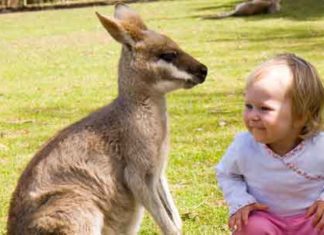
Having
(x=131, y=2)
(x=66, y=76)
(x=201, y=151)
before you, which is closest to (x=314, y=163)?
(x=201, y=151)

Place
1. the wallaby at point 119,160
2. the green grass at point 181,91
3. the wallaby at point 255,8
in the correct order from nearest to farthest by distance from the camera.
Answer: the wallaby at point 119,160, the green grass at point 181,91, the wallaby at point 255,8

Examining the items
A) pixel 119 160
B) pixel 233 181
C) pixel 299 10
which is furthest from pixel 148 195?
pixel 299 10

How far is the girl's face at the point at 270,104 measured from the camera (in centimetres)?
337

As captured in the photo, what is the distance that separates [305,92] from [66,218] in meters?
1.20

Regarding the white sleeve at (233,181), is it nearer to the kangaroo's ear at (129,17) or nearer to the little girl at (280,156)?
the little girl at (280,156)

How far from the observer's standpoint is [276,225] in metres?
3.43

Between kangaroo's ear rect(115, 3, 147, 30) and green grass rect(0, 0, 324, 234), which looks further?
green grass rect(0, 0, 324, 234)

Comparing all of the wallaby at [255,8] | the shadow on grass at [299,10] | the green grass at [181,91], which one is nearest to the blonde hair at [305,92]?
the green grass at [181,91]

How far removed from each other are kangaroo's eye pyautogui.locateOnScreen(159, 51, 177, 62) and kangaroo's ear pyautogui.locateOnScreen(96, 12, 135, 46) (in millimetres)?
157

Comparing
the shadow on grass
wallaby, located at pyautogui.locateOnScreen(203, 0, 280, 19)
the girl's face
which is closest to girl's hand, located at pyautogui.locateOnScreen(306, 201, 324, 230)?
the girl's face

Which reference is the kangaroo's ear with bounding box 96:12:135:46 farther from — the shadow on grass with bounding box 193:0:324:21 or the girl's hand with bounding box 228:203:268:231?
the shadow on grass with bounding box 193:0:324:21

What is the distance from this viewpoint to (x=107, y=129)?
4.16 metres

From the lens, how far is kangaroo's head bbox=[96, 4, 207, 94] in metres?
4.21

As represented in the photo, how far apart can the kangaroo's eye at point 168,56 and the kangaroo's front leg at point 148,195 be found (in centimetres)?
57
